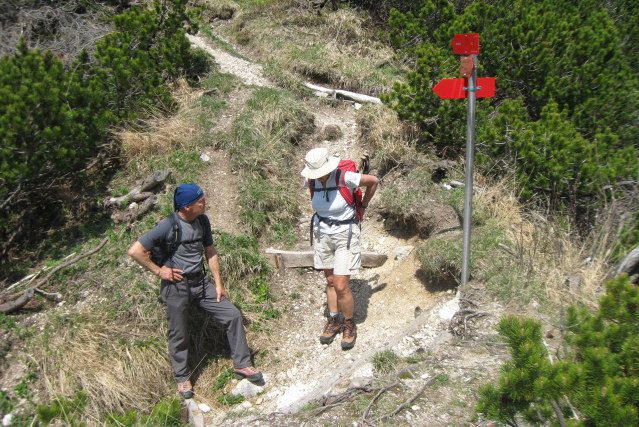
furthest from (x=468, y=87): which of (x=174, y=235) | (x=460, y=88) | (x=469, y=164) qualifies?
(x=174, y=235)

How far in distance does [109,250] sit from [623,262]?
211 inches

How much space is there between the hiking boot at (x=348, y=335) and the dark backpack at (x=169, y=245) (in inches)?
68.5

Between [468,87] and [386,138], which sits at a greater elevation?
[468,87]

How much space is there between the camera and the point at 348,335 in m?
5.30

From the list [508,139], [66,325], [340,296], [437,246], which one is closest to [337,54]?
[508,139]

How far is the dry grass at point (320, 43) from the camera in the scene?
32.4 ft

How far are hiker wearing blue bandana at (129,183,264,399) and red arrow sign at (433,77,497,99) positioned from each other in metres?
2.30

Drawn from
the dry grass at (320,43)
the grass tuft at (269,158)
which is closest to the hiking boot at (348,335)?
the grass tuft at (269,158)

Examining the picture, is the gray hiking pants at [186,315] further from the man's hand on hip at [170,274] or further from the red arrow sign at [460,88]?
the red arrow sign at [460,88]

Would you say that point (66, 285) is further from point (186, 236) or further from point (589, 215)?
point (589, 215)

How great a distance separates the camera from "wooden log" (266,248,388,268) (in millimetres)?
6469

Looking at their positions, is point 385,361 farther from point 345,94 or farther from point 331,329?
point 345,94

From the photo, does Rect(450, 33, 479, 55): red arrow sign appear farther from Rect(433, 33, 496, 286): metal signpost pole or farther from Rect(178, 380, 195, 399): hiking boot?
Rect(178, 380, 195, 399): hiking boot

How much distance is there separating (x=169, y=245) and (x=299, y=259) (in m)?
2.19
